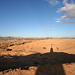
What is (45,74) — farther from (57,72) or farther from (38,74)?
(57,72)

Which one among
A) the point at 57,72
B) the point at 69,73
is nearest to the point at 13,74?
the point at 57,72

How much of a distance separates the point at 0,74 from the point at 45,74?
10.9 feet

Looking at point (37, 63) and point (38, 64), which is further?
point (37, 63)

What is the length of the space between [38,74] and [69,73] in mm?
2373

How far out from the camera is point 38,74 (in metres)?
6.17

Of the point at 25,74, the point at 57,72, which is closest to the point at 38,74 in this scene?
the point at 25,74

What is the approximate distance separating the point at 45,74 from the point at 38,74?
503mm

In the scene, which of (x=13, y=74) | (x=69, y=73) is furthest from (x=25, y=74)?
(x=69, y=73)

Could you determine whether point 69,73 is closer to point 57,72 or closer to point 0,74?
point 57,72

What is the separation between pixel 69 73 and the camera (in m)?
6.48

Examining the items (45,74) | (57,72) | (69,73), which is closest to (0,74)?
(45,74)

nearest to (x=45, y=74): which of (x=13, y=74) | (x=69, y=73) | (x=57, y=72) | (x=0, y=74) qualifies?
(x=57, y=72)

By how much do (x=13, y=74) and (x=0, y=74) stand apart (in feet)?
3.26

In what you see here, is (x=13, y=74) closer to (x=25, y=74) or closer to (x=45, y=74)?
(x=25, y=74)
